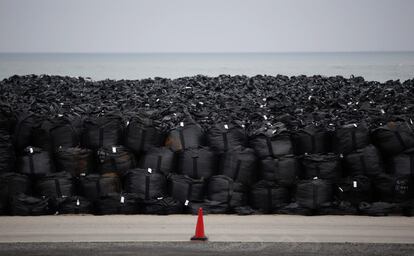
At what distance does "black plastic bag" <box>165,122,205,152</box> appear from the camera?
13.4m

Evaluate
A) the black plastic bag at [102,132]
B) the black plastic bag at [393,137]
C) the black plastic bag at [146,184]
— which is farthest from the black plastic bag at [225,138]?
the black plastic bag at [393,137]

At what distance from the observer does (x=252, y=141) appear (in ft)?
44.1

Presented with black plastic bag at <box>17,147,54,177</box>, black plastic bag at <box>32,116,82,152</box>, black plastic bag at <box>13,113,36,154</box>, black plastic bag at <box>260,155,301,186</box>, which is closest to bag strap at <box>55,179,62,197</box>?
black plastic bag at <box>17,147,54,177</box>

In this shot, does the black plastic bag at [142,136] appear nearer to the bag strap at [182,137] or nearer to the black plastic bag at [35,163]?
the bag strap at [182,137]

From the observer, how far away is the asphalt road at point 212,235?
390 inches

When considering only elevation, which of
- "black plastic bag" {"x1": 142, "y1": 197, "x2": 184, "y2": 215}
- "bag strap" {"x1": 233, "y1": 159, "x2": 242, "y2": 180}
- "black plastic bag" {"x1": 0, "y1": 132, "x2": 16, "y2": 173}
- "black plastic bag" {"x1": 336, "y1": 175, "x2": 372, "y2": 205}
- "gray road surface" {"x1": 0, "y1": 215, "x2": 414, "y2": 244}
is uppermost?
"black plastic bag" {"x1": 0, "y1": 132, "x2": 16, "y2": 173}

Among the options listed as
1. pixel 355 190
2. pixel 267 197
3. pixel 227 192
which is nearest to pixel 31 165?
pixel 227 192

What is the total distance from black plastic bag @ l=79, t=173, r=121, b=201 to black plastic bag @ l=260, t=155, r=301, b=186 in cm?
252

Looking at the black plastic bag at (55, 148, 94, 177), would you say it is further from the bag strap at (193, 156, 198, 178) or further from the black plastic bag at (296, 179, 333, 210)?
the black plastic bag at (296, 179, 333, 210)

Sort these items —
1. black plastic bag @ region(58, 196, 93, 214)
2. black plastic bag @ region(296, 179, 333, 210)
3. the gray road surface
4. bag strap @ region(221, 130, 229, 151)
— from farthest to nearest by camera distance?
bag strap @ region(221, 130, 229, 151)
black plastic bag @ region(296, 179, 333, 210)
black plastic bag @ region(58, 196, 93, 214)
the gray road surface

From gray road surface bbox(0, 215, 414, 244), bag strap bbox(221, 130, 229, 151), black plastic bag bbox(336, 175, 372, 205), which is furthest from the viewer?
bag strap bbox(221, 130, 229, 151)

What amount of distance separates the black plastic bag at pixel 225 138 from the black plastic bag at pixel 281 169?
0.71m

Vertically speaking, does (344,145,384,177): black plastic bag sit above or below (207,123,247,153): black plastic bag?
below

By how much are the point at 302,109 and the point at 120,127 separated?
19.0 feet
